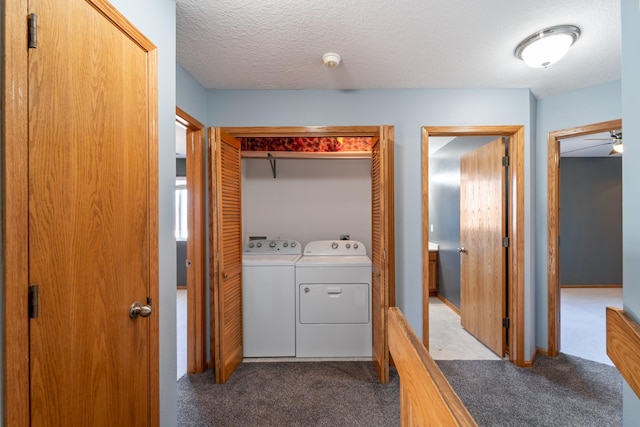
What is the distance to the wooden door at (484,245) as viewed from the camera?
251 cm

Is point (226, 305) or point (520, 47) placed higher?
point (520, 47)

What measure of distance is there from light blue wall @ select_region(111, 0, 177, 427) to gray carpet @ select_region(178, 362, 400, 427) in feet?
1.86

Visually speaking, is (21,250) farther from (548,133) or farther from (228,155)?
(548,133)

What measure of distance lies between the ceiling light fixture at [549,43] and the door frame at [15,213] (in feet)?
7.49

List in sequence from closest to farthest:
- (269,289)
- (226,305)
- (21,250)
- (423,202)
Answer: (21,250), (226,305), (423,202), (269,289)

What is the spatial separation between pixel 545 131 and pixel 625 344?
86.8 inches

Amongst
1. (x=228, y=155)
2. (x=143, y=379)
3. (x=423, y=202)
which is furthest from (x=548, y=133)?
(x=143, y=379)

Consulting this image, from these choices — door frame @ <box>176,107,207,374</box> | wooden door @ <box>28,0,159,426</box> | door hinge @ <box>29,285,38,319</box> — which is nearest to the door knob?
wooden door @ <box>28,0,159,426</box>

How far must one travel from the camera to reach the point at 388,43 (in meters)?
1.78

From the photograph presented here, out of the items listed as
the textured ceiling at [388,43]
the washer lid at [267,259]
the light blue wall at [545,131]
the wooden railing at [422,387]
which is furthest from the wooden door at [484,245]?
the wooden railing at [422,387]

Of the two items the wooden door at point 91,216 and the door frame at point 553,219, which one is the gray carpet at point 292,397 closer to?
the wooden door at point 91,216

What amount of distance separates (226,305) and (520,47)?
105 inches

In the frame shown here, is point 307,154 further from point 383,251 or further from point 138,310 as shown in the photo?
point 138,310

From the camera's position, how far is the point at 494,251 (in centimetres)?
259
